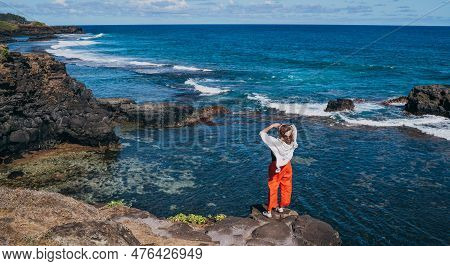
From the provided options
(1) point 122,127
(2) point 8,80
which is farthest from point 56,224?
(1) point 122,127

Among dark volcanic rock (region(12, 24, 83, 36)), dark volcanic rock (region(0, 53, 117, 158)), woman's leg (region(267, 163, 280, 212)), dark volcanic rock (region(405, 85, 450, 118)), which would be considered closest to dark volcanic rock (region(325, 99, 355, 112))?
dark volcanic rock (region(405, 85, 450, 118))

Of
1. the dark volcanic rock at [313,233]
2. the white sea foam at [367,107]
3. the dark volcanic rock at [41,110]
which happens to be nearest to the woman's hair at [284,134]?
the dark volcanic rock at [313,233]

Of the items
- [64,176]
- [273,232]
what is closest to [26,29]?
[64,176]

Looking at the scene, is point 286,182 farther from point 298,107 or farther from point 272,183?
point 298,107

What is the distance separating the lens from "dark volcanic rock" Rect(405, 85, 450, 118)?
110ft

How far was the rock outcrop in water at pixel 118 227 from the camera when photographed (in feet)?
26.1

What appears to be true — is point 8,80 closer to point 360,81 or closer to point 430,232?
point 430,232

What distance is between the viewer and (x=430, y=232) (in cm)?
1520

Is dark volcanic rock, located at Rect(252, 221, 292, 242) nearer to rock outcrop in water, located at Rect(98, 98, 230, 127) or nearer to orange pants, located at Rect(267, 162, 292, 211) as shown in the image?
orange pants, located at Rect(267, 162, 292, 211)

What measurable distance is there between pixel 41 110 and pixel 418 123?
26309mm

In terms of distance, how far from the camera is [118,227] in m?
8.82

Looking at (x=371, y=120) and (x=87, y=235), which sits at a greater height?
(x=87, y=235)
